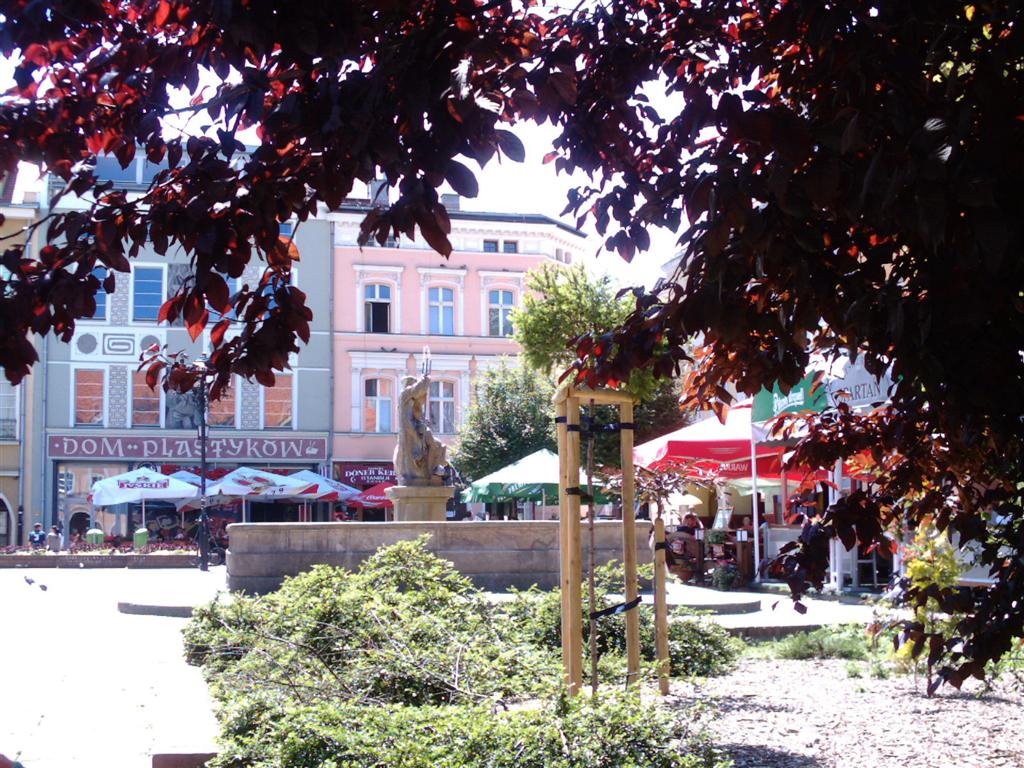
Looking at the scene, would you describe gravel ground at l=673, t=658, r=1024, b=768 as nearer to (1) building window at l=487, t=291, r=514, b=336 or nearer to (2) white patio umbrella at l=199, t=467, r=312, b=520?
(2) white patio umbrella at l=199, t=467, r=312, b=520

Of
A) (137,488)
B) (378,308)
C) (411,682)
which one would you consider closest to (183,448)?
(378,308)

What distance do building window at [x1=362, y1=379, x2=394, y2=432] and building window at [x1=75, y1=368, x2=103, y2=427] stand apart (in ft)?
28.5

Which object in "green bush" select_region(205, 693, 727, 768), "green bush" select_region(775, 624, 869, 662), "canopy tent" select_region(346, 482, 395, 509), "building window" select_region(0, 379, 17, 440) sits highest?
"building window" select_region(0, 379, 17, 440)

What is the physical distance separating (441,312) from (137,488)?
1450cm

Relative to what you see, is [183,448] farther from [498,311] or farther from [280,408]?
[498,311]

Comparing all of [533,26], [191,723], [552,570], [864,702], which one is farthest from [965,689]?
[552,570]

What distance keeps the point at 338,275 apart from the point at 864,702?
36.1 m

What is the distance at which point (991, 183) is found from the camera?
96.5 inches

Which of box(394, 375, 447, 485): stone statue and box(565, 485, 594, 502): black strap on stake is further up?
box(394, 375, 447, 485): stone statue

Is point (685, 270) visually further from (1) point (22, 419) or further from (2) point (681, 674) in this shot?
(1) point (22, 419)

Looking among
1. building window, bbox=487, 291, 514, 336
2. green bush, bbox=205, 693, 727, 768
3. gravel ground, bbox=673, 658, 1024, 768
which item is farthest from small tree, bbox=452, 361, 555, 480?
green bush, bbox=205, 693, 727, 768

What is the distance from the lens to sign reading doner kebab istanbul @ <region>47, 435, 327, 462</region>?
38938mm

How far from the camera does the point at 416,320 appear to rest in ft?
139

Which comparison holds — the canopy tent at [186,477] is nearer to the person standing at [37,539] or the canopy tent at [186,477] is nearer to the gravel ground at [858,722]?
the person standing at [37,539]
